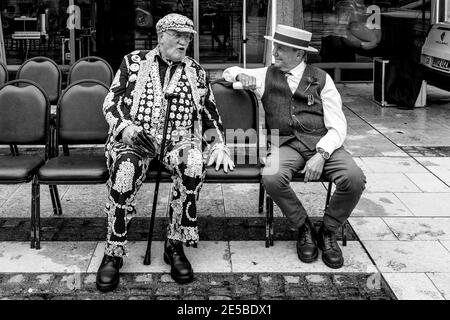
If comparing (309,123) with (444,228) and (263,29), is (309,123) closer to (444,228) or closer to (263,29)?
(444,228)

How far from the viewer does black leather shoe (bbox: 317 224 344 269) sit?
14.5 feet

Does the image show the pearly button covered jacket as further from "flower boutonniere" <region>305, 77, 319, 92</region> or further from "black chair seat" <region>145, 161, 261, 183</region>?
"flower boutonniere" <region>305, 77, 319, 92</region>

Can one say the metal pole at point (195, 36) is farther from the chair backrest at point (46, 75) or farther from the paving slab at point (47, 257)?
the paving slab at point (47, 257)

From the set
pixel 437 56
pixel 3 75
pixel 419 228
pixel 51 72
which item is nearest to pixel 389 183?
pixel 419 228

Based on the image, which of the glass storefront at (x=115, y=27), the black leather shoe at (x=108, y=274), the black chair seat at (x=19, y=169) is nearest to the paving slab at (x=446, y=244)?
the black leather shoe at (x=108, y=274)

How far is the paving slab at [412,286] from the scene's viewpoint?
4020mm

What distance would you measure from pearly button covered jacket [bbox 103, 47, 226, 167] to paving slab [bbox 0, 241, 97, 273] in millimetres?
656

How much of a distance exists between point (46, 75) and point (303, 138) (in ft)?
11.2

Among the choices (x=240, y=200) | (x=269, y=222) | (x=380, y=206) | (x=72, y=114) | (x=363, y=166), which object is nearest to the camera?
(x=269, y=222)

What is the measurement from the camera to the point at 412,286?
4.15 metres

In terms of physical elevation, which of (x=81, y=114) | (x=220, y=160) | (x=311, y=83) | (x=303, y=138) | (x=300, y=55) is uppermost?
(x=300, y=55)

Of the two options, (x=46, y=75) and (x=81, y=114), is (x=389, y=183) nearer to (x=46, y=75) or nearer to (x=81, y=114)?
(x=81, y=114)

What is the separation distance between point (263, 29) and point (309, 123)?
23.6 feet

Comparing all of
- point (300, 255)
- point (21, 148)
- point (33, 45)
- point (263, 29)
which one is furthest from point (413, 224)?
point (33, 45)
